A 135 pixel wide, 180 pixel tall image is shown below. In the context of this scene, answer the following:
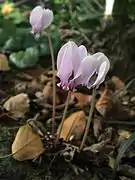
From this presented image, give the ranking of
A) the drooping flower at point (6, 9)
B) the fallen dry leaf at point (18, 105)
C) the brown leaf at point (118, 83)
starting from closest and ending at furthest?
1. the fallen dry leaf at point (18, 105)
2. the brown leaf at point (118, 83)
3. the drooping flower at point (6, 9)

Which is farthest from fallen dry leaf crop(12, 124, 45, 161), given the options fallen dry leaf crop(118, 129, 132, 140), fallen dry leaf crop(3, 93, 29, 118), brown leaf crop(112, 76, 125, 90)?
brown leaf crop(112, 76, 125, 90)

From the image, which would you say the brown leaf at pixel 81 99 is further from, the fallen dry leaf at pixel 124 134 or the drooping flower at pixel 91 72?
the drooping flower at pixel 91 72

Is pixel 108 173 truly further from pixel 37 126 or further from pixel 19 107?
pixel 19 107

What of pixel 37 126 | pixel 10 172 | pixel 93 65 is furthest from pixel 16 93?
pixel 93 65

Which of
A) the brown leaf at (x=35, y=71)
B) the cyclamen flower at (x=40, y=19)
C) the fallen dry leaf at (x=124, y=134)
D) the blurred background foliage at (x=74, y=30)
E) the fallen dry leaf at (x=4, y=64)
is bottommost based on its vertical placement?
the fallen dry leaf at (x=124, y=134)

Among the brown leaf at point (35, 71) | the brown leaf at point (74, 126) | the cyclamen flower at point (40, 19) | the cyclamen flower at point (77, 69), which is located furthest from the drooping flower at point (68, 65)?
the brown leaf at point (35, 71)

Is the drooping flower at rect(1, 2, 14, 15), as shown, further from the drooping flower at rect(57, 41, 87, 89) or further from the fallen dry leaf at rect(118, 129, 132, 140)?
the drooping flower at rect(57, 41, 87, 89)
